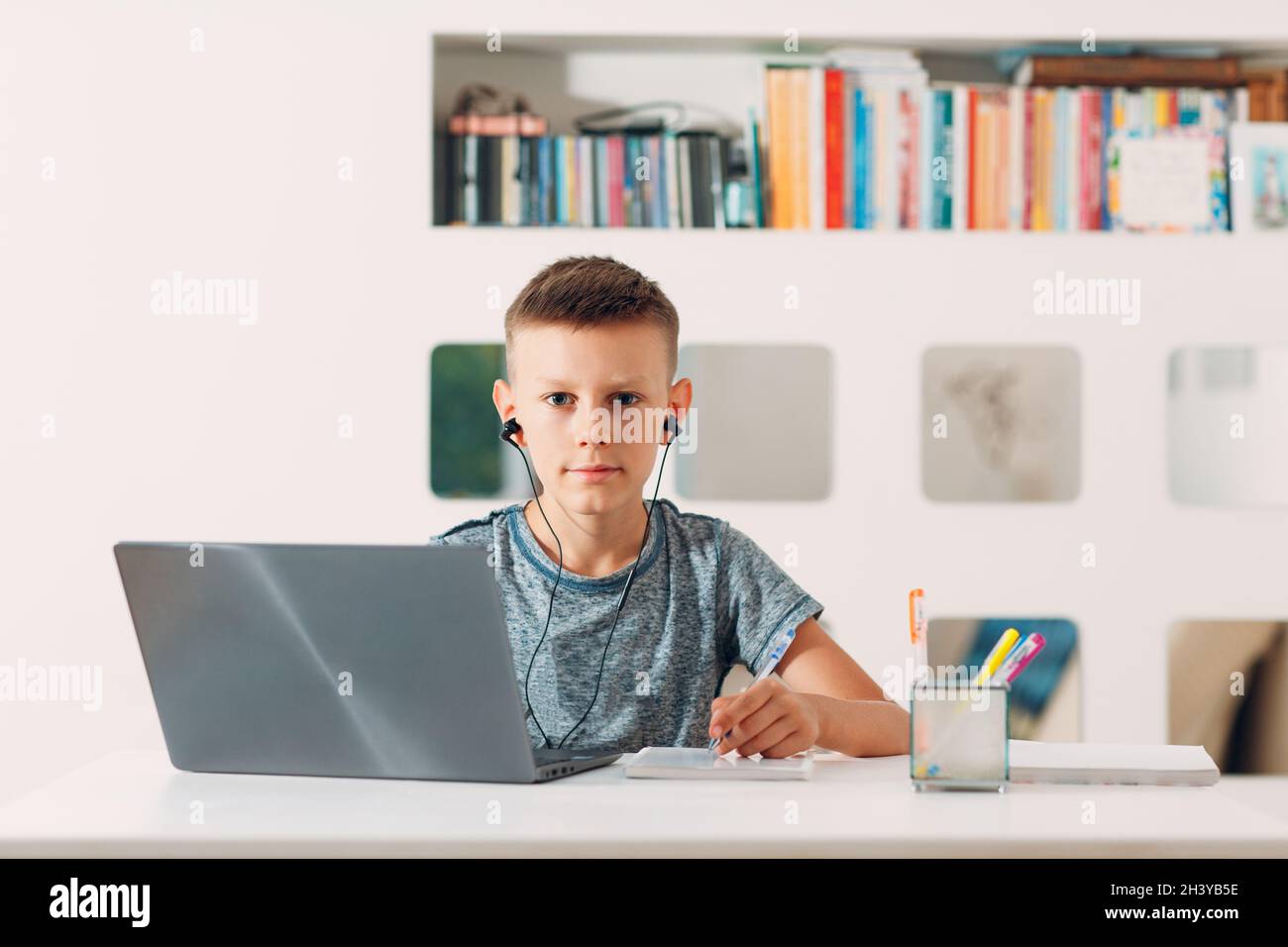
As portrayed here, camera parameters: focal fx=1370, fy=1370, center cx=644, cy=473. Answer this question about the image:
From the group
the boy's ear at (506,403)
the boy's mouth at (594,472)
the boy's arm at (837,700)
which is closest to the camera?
the boy's arm at (837,700)

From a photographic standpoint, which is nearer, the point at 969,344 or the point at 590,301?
the point at 590,301

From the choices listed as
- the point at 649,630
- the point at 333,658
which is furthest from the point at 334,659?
the point at 649,630

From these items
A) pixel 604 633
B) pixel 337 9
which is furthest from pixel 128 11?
pixel 604 633

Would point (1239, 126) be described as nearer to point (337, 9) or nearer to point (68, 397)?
point (337, 9)

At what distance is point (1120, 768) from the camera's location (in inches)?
42.3

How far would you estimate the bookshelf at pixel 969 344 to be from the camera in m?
2.50

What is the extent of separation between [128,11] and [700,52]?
1.06 metres

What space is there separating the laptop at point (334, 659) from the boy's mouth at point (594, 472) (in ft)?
1.44

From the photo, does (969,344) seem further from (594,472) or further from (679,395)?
(594,472)

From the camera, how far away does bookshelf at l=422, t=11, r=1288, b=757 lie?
2500 millimetres

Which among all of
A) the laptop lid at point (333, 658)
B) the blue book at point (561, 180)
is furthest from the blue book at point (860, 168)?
the laptop lid at point (333, 658)

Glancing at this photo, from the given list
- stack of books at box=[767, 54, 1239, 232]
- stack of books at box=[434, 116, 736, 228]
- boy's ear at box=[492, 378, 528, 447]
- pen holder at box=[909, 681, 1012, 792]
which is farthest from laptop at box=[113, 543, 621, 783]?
stack of books at box=[767, 54, 1239, 232]

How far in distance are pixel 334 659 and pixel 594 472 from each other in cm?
51

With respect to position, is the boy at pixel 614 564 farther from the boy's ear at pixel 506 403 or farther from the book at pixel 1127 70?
the book at pixel 1127 70
